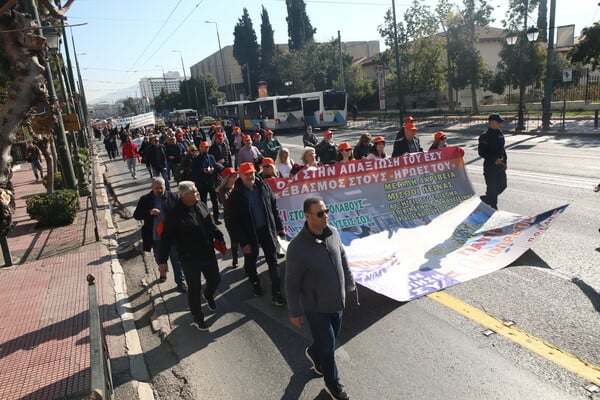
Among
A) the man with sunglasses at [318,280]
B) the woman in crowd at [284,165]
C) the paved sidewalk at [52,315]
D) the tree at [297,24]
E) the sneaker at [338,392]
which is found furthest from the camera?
the tree at [297,24]

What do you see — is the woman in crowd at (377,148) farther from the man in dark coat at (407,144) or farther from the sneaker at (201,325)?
the sneaker at (201,325)

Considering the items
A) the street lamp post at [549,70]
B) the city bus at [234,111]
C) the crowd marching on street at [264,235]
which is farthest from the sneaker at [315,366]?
the city bus at [234,111]

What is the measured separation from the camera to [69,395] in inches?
167

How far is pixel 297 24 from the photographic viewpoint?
7844cm

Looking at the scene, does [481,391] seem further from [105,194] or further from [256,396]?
[105,194]

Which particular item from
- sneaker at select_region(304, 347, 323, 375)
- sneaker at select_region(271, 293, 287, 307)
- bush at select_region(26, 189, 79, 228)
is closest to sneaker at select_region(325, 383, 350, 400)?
sneaker at select_region(304, 347, 323, 375)

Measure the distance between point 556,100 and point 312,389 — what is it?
34086 mm

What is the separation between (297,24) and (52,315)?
78.8m

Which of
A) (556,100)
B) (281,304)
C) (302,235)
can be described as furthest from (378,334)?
(556,100)

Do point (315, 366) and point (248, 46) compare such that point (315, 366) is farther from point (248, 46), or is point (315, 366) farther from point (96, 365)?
point (248, 46)

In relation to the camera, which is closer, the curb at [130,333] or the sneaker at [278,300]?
the curb at [130,333]

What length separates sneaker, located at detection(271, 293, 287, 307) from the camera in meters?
5.79

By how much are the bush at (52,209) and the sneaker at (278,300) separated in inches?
314

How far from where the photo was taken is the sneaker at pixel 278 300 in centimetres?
579
